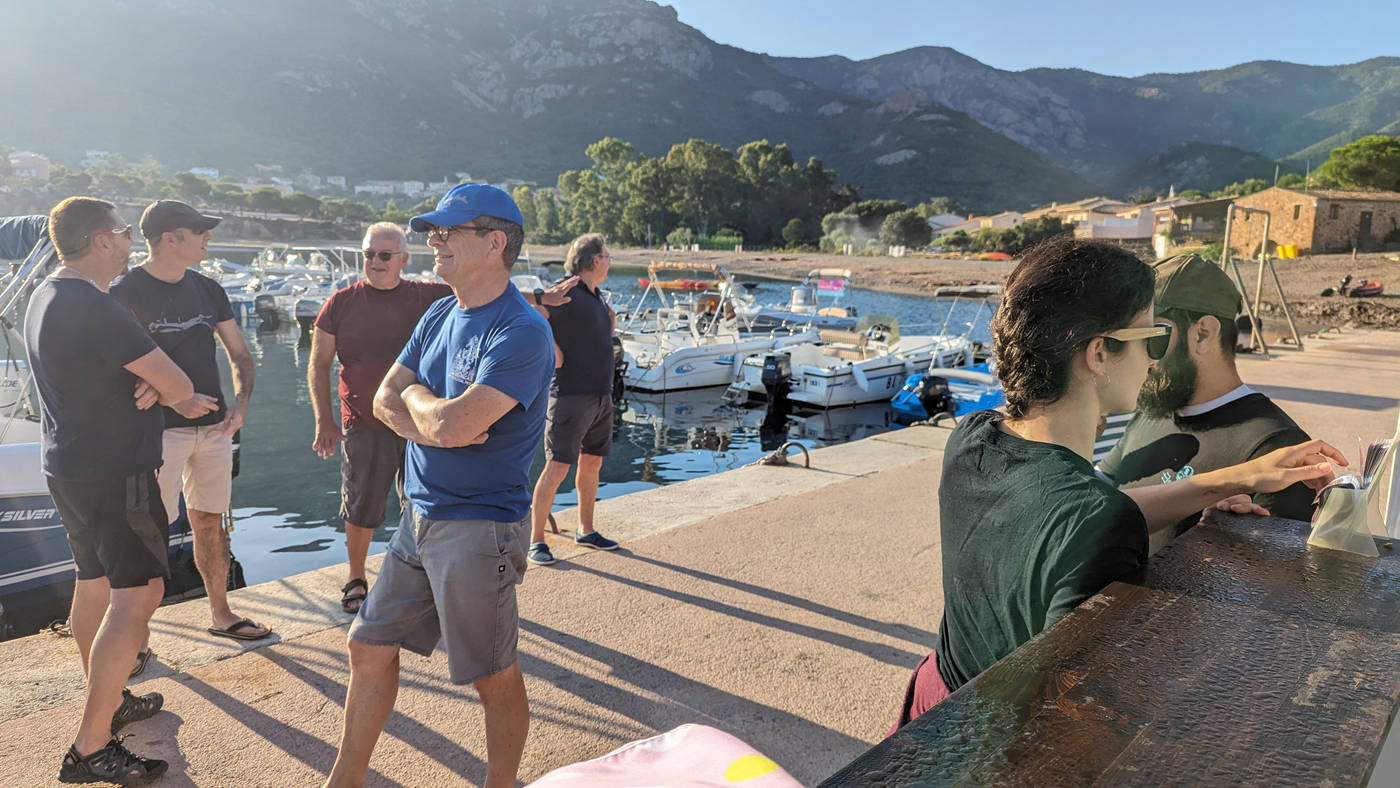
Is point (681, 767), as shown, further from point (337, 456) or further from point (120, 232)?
point (337, 456)

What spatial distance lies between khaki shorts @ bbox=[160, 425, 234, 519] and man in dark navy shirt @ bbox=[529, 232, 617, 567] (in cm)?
165

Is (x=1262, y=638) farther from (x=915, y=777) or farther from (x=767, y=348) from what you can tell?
(x=767, y=348)

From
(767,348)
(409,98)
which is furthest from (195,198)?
(767,348)

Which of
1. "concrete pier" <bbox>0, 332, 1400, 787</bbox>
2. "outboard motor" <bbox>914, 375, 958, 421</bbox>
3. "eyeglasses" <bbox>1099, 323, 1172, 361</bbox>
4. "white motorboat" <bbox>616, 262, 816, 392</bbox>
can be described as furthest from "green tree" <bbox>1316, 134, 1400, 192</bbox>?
"eyeglasses" <bbox>1099, 323, 1172, 361</bbox>

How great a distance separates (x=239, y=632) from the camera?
12.3 feet

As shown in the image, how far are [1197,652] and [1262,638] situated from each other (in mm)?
136

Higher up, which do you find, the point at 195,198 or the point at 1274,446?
the point at 195,198

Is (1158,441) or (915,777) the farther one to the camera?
(1158,441)

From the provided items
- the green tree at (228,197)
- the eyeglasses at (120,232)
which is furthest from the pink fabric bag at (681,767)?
the green tree at (228,197)

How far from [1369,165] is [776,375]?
58820 mm

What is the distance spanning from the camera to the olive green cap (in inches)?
Result: 87.4

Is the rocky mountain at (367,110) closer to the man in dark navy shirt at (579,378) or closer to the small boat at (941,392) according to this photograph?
the small boat at (941,392)

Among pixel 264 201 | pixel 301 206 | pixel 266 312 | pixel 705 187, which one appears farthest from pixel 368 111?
pixel 266 312

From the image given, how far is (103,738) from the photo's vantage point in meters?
2.70
